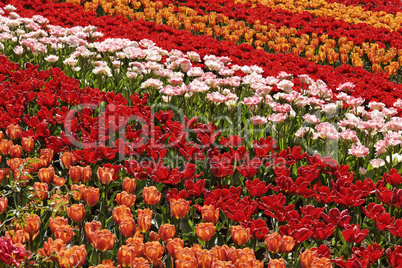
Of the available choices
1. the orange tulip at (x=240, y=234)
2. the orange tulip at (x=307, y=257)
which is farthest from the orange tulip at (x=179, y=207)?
the orange tulip at (x=307, y=257)

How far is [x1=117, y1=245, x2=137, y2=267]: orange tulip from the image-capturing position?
2234 millimetres

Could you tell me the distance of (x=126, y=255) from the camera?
224 centimetres

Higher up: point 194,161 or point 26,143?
point 26,143

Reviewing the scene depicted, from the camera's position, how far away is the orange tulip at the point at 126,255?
88.0 inches

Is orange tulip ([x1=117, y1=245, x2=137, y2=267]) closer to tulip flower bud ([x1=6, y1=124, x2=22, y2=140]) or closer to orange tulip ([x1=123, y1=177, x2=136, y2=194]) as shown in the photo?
orange tulip ([x1=123, y1=177, x2=136, y2=194])

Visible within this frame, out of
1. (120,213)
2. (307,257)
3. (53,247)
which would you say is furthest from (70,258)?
(307,257)

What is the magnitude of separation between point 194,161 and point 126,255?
60.4 inches

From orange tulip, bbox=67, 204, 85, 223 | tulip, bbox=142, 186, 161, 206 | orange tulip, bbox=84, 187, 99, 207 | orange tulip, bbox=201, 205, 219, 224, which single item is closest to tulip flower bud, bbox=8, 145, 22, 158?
orange tulip, bbox=84, 187, 99, 207

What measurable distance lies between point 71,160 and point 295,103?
2270 millimetres

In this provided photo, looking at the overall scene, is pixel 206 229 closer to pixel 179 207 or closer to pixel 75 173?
pixel 179 207

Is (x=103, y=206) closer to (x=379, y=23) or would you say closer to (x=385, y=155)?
(x=385, y=155)

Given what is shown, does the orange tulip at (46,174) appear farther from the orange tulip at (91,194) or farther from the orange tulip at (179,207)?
the orange tulip at (179,207)

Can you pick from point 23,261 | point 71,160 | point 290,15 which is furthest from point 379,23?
point 23,261

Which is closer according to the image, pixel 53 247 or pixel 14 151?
pixel 53 247
